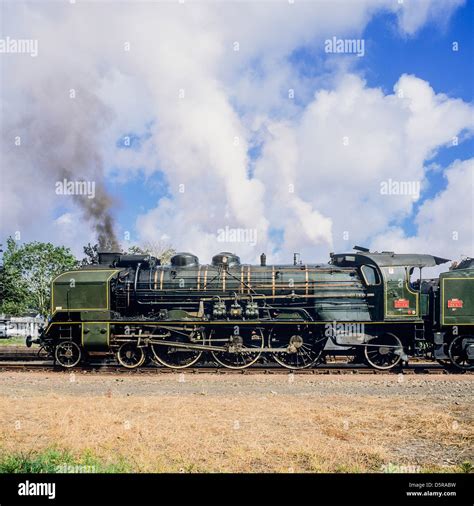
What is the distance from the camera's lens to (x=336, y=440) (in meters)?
8.95

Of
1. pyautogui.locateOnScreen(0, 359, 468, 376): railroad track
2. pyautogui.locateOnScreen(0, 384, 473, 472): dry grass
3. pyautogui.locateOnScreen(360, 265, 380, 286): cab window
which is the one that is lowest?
pyautogui.locateOnScreen(0, 359, 468, 376): railroad track

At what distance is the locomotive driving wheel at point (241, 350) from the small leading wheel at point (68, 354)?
15.9 feet

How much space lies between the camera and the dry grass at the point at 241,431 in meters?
7.93

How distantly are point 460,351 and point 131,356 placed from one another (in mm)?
11292

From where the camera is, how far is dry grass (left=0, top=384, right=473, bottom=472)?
7.93 meters

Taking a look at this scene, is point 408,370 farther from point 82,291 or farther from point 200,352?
point 82,291

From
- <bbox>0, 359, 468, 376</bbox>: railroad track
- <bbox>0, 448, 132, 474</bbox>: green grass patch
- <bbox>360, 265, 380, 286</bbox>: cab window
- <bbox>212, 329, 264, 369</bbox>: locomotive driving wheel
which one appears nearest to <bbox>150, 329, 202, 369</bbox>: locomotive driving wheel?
<bbox>0, 359, 468, 376</bbox>: railroad track

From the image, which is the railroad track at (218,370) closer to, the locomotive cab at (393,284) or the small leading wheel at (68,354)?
the small leading wheel at (68,354)

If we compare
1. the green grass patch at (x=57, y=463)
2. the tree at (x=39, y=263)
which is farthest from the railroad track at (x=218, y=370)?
the tree at (x=39, y=263)

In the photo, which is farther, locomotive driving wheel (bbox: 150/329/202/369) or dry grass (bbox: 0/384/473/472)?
locomotive driving wheel (bbox: 150/329/202/369)

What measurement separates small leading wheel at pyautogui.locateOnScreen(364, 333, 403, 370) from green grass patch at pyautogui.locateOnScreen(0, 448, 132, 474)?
458 inches

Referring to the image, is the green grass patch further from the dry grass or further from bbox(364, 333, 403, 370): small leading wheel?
bbox(364, 333, 403, 370): small leading wheel
